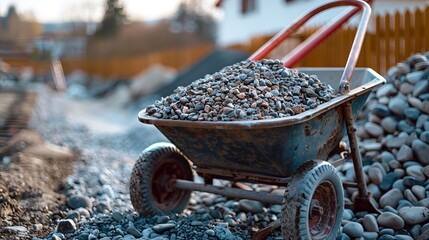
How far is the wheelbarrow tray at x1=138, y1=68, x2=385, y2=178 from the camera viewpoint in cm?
316

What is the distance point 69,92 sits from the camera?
23812 mm

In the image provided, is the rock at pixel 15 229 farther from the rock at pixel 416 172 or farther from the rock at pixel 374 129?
the rock at pixel 374 129

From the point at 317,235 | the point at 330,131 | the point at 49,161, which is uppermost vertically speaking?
the point at 330,131

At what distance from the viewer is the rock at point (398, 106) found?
5.29 metres

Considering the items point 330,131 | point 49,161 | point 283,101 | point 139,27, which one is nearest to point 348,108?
point 330,131

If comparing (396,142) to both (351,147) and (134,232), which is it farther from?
(134,232)

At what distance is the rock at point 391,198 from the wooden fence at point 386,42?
14.4 feet

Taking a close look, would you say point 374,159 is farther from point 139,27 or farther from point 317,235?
point 139,27

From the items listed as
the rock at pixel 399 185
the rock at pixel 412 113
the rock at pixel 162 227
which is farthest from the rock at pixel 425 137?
the rock at pixel 162 227

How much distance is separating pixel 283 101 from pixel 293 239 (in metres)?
0.87

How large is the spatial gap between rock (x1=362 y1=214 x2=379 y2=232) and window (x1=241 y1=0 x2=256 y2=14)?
1590 cm

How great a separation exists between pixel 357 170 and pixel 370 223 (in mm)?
404

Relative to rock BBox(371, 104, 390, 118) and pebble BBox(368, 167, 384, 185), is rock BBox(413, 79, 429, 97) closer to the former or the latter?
rock BBox(371, 104, 390, 118)

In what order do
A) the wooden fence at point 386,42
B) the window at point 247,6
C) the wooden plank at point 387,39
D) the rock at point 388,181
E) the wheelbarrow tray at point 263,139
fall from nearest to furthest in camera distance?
1. the wheelbarrow tray at point 263,139
2. the rock at point 388,181
3. the wooden fence at point 386,42
4. the wooden plank at point 387,39
5. the window at point 247,6
